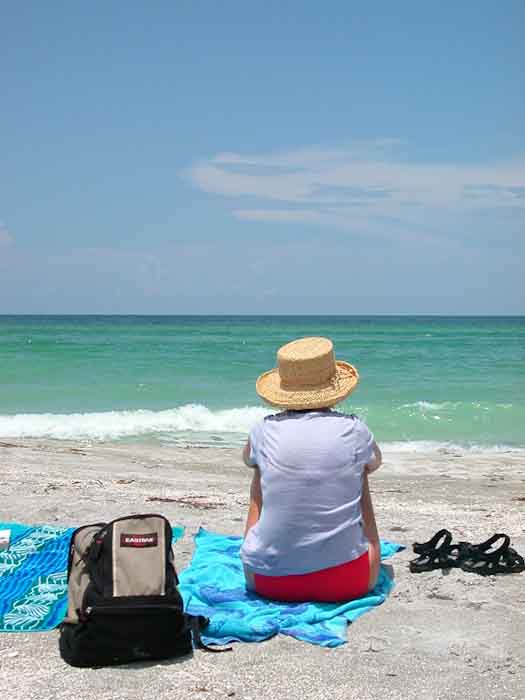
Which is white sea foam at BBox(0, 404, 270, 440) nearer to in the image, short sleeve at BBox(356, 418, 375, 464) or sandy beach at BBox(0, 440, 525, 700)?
sandy beach at BBox(0, 440, 525, 700)

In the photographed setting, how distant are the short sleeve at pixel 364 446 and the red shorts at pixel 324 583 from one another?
0.49m

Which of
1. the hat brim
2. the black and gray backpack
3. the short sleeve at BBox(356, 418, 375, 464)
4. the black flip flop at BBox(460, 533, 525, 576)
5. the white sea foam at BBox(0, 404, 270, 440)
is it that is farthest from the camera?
the white sea foam at BBox(0, 404, 270, 440)

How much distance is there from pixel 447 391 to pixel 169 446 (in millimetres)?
9848

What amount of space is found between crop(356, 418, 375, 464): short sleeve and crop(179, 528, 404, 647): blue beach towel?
73cm

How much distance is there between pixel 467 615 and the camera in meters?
3.93

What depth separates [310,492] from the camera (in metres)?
3.86

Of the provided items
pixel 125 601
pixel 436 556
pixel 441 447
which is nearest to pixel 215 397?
pixel 441 447

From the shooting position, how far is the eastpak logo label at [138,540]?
11.6 ft

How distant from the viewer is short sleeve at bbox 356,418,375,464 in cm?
395

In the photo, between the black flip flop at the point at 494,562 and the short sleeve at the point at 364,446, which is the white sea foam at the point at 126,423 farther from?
the short sleeve at the point at 364,446

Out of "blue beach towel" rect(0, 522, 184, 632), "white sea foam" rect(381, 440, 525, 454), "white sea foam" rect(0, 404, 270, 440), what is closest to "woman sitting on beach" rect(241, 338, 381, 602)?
"blue beach towel" rect(0, 522, 184, 632)

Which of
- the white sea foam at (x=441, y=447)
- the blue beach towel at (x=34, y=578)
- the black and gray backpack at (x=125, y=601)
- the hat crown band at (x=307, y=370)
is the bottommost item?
the white sea foam at (x=441, y=447)

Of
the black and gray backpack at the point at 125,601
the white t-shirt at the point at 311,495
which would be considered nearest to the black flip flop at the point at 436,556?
the white t-shirt at the point at 311,495

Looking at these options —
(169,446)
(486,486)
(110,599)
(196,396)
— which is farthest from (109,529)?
(196,396)
